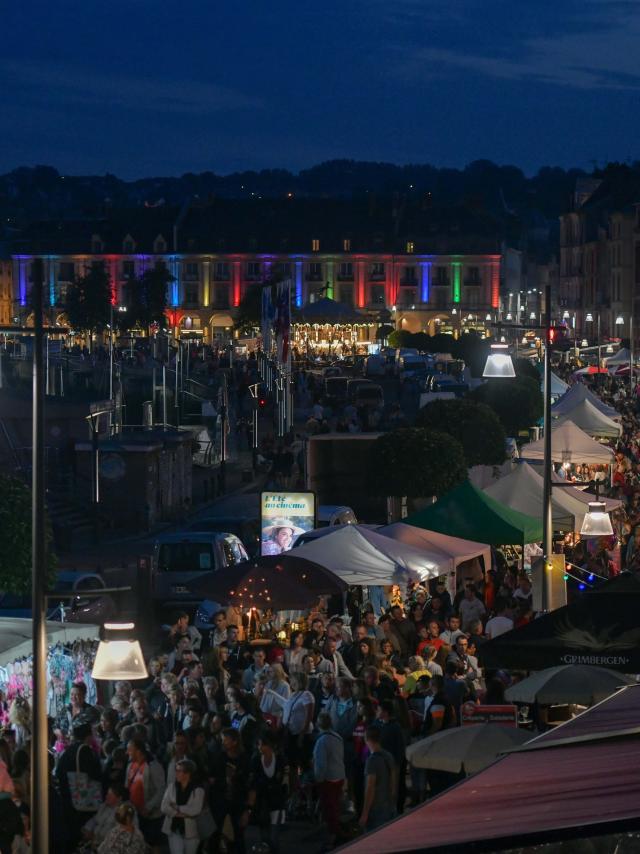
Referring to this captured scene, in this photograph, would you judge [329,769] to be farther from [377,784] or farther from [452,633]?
[452,633]

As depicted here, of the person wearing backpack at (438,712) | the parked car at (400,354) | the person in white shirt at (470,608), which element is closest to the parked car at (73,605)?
the person in white shirt at (470,608)

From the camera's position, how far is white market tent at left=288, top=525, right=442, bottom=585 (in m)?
19.7

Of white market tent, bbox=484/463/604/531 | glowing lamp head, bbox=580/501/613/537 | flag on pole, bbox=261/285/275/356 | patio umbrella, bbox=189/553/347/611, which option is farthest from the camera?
flag on pole, bbox=261/285/275/356

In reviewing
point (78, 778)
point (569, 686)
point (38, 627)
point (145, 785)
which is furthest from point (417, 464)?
point (38, 627)

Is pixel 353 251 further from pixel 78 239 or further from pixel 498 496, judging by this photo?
pixel 498 496

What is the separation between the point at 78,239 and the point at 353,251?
60.4ft

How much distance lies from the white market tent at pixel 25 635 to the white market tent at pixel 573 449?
1658cm

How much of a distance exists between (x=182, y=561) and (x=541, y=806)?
1934 cm

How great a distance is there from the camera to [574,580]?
23.2 metres

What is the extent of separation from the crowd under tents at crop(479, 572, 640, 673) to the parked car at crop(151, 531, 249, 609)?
414 inches

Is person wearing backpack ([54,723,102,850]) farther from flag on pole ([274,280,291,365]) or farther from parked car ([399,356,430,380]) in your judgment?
parked car ([399,356,430,380])

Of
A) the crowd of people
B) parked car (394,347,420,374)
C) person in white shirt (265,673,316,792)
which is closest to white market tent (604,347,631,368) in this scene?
parked car (394,347,420,374)

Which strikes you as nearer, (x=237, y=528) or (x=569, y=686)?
(x=569, y=686)

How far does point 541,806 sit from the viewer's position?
5.50 metres
